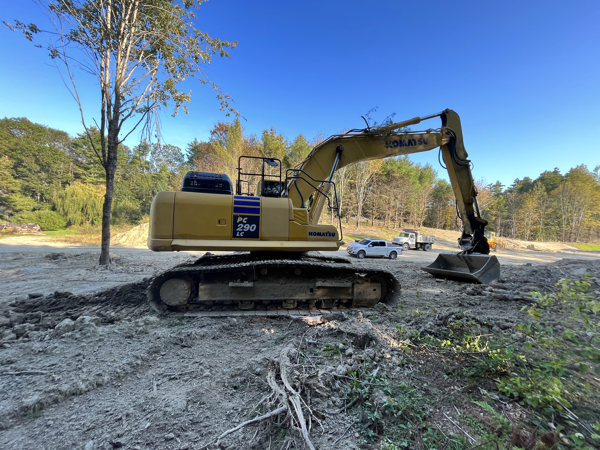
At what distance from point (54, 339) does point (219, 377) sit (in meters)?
2.39

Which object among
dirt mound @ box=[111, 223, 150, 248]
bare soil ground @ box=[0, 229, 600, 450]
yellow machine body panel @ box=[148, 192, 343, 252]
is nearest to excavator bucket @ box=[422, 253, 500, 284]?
bare soil ground @ box=[0, 229, 600, 450]

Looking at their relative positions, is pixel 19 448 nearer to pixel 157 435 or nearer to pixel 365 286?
pixel 157 435

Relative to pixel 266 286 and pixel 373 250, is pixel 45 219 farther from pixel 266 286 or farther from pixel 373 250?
pixel 266 286

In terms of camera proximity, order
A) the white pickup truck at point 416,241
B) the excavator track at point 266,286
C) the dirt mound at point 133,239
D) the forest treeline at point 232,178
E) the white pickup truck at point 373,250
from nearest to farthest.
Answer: the excavator track at point 266,286
the white pickup truck at point 373,250
the dirt mound at point 133,239
the white pickup truck at point 416,241
the forest treeline at point 232,178

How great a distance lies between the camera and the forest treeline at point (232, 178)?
27.1 m

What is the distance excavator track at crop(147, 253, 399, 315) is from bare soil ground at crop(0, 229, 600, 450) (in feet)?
1.26

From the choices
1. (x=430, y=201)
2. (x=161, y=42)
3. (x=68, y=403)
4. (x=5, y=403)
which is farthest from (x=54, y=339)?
(x=430, y=201)

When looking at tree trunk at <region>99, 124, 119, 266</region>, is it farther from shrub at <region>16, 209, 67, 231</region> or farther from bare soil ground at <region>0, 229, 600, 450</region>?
shrub at <region>16, 209, 67, 231</region>

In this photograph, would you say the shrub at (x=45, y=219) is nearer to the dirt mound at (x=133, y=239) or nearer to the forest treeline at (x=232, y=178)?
the forest treeline at (x=232, y=178)

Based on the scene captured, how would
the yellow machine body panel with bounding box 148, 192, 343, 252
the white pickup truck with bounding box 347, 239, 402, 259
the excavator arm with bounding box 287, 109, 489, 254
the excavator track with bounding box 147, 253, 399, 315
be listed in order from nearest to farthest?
the yellow machine body panel with bounding box 148, 192, 343, 252 < the excavator track with bounding box 147, 253, 399, 315 < the excavator arm with bounding box 287, 109, 489, 254 < the white pickup truck with bounding box 347, 239, 402, 259

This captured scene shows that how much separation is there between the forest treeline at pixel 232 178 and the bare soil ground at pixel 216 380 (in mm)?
6447

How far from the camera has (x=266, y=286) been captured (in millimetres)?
4543

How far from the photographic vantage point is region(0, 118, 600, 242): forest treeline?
89.0ft

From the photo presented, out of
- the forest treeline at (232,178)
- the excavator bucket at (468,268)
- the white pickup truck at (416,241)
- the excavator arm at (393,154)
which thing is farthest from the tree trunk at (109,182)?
the white pickup truck at (416,241)
